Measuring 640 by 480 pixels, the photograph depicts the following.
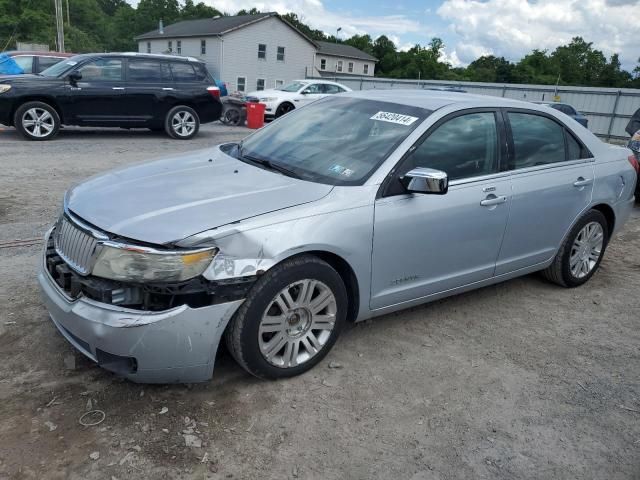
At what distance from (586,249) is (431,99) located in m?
2.14

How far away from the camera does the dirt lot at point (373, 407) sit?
2.56m

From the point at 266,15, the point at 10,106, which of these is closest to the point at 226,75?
the point at 266,15

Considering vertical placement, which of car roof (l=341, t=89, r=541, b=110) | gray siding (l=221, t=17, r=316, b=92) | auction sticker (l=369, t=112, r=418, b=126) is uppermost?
gray siding (l=221, t=17, r=316, b=92)

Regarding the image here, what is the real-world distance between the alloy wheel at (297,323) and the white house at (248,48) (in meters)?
39.0

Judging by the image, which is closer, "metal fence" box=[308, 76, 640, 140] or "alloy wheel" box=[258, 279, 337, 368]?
"alloy wheel" box=[258, 279, 337, 368]

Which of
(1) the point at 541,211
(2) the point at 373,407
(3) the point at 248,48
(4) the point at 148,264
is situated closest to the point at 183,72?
(1) the point at 541,211

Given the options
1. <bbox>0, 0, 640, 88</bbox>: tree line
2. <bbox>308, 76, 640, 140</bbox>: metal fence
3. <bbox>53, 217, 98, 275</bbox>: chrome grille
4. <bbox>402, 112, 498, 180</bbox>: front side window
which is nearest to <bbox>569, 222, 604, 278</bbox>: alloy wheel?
<bbox>402, 112, 498, 180</bbox>: front side window

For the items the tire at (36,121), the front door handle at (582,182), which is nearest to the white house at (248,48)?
the tire at (36,121)

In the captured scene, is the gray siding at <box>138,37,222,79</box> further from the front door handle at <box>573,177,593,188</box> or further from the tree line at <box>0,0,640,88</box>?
the front door handle at <box>573,177,593,188</box>

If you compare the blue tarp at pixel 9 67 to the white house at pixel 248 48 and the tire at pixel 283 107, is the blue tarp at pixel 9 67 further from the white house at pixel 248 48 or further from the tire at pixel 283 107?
the white house at pixel 248 48

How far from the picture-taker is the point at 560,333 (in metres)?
4.13

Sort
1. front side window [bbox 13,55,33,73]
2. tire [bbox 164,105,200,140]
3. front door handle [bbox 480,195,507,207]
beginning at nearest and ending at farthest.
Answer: front door handle [bbox 480,195,507,207]
tire [bbox 164,105,200,140]
front side window [bbox 13,55,33,73]

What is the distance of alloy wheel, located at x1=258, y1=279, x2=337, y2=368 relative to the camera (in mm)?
3029

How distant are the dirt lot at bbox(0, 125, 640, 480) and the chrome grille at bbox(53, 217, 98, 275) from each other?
2.18 ft
